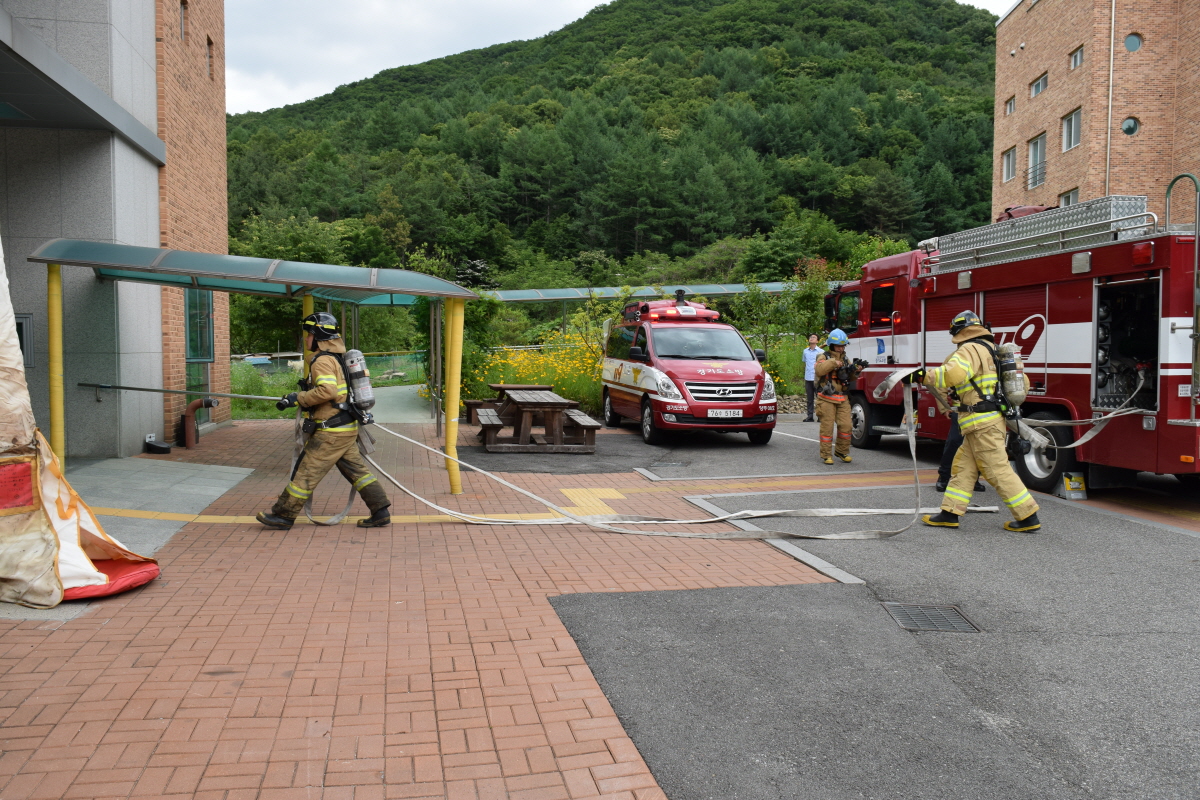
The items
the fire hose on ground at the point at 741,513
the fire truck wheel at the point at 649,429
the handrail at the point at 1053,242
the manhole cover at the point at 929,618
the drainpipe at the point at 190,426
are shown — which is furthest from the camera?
the fire truck wheel at the point at 649,429

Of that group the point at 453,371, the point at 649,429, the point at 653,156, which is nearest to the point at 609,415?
the point at 649,429

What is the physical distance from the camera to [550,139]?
80.6m

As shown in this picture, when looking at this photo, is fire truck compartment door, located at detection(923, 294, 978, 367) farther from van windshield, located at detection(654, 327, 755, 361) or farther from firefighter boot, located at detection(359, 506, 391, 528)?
firefighter boot, located at detection(359, 506, 391, 528)

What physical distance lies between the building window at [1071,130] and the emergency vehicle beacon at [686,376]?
64.4ft

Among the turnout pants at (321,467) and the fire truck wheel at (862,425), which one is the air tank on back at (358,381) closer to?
the turnout pants at (321,467)

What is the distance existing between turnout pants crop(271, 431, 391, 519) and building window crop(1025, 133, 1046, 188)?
2972 cm

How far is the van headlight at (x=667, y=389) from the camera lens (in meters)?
13.0

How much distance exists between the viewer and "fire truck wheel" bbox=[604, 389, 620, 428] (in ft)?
52.9

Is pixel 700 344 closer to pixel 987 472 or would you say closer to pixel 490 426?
pixel 490 426

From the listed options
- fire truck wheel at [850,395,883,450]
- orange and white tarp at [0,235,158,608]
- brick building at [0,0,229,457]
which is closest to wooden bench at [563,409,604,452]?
fire truck wheel at [850,395,883,450]

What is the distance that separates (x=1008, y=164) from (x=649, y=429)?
87.4ft

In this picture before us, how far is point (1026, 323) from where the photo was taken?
9500mm

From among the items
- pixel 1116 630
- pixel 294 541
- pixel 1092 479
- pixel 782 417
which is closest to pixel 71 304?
pixel 294 541

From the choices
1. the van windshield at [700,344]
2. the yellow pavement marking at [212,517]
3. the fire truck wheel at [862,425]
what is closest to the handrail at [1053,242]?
the fire truck wheel at [862,425]
